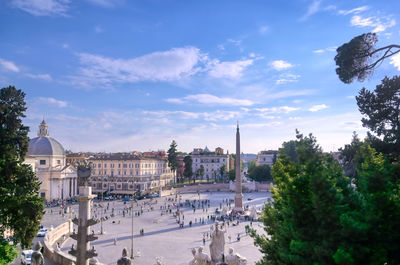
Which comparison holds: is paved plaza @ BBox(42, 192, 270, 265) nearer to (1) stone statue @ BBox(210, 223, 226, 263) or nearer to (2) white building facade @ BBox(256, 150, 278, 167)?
(1) stone statue @ BBox(210, 223, 226, 263)

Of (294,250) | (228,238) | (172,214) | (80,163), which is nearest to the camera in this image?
(294,250)

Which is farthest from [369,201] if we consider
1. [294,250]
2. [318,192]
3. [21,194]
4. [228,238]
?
[228,238]

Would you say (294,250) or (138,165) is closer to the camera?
(294,250)

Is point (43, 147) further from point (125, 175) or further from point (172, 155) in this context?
point (172, 155)

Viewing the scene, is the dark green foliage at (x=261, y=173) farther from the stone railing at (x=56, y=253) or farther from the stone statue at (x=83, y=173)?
the stone statue at (x=83, y=173)

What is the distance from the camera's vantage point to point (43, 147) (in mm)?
58781

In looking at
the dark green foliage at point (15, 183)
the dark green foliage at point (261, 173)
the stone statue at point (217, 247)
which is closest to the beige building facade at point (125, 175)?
the dark green foliage at point (261, 173)

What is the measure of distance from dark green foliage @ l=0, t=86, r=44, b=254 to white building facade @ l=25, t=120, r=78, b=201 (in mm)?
40969

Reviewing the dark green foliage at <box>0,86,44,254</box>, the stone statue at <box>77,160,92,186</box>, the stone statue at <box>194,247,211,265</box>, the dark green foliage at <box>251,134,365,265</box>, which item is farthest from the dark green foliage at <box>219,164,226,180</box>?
the dark green foliage at <box>251,134,365,265</box>

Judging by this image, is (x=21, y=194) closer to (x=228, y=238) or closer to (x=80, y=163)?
(x=80, y=163)

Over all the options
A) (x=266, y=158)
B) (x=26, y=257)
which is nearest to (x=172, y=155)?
(x=266, y=158)

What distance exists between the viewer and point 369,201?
7.75 metres

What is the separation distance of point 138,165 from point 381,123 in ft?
189

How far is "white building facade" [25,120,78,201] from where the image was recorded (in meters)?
55.6
